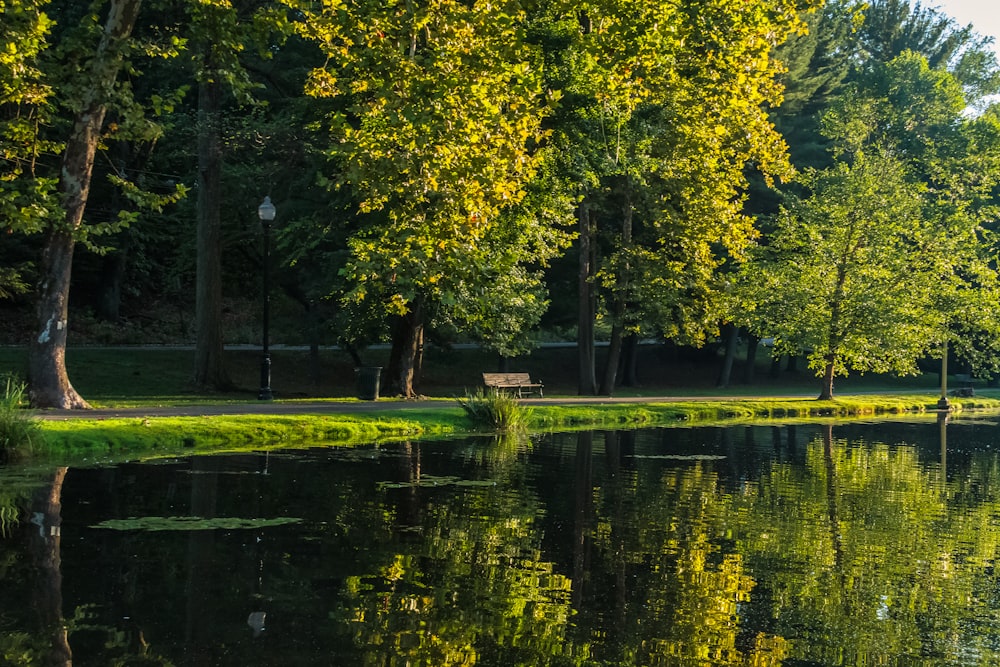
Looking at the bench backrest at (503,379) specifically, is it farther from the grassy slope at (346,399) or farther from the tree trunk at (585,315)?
the grassy slope at (346,399)

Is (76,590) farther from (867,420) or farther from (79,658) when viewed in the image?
(867,420)

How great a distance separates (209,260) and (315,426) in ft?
40.8

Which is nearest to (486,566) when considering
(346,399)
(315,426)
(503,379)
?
(315,426)

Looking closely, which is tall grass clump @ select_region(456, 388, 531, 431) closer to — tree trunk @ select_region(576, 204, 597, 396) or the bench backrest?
the bench backrest

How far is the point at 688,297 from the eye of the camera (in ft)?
145

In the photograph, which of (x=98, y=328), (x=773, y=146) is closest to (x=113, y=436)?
(x=773, y=146)

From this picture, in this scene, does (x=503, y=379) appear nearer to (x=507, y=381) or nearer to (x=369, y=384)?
(x=507, y=381)

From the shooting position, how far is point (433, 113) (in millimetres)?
24516

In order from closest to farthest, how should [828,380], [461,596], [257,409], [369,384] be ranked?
[461,596] → [257,409] → [369,384] → [828,380]

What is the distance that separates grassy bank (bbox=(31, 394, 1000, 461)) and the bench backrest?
360 cm

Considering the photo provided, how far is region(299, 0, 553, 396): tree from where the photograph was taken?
81.6 feet

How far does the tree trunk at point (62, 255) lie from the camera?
24062 millimetres

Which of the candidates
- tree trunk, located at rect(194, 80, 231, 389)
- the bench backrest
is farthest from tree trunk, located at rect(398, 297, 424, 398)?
tree trunk, located at rect(194, 80, 231, 389)

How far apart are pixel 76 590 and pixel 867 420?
3259 cm
